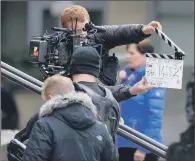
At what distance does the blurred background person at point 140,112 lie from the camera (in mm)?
6641

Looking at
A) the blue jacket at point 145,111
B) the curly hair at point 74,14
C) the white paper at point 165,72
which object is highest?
the curly hair at point 74,14

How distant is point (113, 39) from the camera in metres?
5.25

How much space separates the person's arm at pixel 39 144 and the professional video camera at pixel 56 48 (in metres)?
0.75

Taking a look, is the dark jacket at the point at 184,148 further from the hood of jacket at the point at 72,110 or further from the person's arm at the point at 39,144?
the person's arm at the point at 39,144

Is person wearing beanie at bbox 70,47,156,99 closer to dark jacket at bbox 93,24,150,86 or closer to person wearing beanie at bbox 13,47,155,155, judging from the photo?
person wearing beanie at bbox 13,47,155,155

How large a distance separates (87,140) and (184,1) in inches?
326

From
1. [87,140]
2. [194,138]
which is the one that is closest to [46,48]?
[87,140]

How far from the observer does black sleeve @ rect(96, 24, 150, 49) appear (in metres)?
5.22

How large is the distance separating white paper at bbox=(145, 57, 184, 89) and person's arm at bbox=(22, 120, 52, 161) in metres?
0.96

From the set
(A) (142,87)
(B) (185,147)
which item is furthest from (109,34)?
(B) (185,147)

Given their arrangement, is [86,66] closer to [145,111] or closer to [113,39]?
[113,39]

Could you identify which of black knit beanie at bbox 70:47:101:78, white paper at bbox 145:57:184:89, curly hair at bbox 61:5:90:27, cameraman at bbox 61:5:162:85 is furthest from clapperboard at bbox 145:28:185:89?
curly hair at bbox 61:5:90:27

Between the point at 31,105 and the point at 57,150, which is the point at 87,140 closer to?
the point at 57,150

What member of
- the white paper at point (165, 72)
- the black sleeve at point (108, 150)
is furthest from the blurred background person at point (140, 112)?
the black sleeve at point (108, 150)
